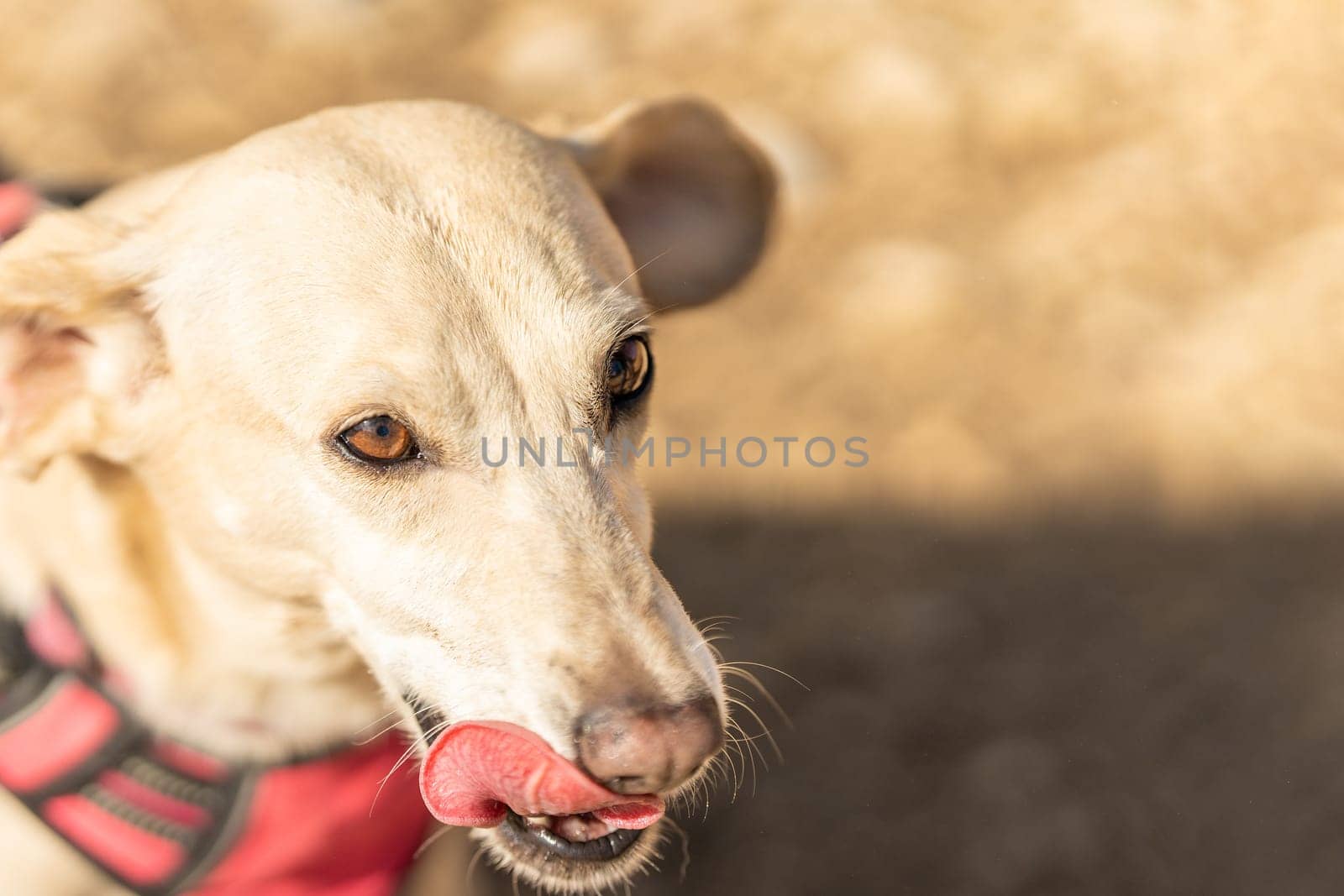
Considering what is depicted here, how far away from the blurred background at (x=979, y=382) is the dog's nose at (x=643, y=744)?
46.7 inches

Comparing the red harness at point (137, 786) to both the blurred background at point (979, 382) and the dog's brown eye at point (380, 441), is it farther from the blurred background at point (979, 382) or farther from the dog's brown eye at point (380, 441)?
the blurred background at point (979, 382)

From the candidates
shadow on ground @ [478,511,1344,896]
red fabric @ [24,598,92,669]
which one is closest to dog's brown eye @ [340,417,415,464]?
red fabric @ [24,598,92,669]

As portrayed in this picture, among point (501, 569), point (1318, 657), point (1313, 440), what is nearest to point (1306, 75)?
point (1313, 440)

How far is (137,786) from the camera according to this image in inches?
81.4

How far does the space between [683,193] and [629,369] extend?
634 mm

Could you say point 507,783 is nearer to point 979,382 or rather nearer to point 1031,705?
point 1031,705

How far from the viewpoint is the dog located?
5.62 ft

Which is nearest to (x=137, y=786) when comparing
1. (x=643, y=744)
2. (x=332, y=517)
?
(x=332, y=517)

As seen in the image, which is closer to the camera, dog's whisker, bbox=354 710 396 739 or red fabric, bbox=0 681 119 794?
red fabric, bbox=0 681 119 794

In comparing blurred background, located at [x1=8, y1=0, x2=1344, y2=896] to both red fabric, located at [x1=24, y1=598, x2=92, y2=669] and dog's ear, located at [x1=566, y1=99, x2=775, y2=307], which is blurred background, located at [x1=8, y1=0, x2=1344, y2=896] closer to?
dog's ear, located at [x1=566, y1=99, x2=775, y2=307]

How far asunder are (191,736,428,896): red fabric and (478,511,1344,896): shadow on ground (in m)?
0.71

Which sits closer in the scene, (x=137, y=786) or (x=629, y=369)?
(x=629, y=369)

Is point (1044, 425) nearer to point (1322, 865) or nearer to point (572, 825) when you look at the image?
point (1322, 865)

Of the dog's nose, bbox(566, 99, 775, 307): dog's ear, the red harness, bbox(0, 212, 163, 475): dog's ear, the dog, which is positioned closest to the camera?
the dog's nose
